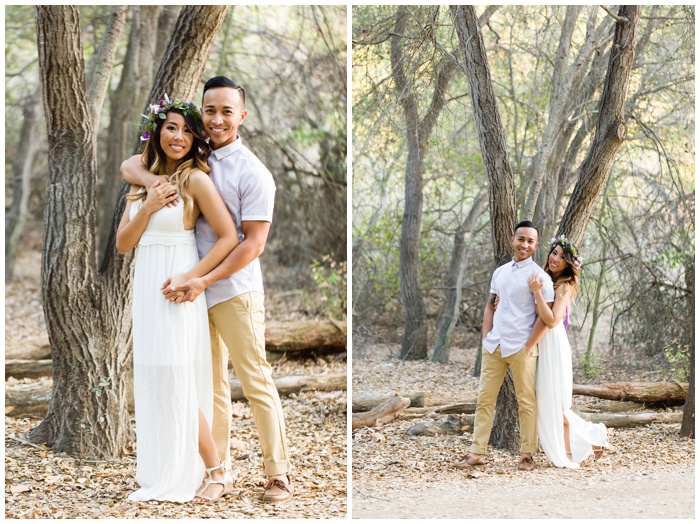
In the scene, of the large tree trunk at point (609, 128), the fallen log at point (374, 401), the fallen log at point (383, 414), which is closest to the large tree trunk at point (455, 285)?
the fallen log at point (374, 401)

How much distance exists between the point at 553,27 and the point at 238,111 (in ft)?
13.2

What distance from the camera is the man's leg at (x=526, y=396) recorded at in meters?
4.07

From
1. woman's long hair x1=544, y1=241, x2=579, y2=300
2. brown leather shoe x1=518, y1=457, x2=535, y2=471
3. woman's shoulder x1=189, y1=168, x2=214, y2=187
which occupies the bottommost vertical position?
brown leather shoe x1=518, y1=457, x2=535, y2=471

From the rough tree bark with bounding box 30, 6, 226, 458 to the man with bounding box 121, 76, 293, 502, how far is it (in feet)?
2.43

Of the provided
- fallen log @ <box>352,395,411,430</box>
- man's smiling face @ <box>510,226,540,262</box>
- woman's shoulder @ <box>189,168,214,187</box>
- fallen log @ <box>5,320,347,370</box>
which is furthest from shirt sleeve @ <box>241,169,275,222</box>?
fallen log @ <box>5,320,347,370</box>

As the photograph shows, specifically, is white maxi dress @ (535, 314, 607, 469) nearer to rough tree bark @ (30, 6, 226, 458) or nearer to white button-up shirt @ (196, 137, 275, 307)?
white button-up shirt @ (196, 137, 275, 307)

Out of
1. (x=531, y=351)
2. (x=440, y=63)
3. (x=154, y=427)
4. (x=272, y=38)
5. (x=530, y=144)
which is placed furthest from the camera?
(x=272, y=38)

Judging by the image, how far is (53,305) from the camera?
12.3 feet

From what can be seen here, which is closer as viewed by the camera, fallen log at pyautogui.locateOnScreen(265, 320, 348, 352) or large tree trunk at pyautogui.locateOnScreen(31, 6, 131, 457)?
large tree trunk at pyautogui.locateOnScreen(31, 6, 131, 457)

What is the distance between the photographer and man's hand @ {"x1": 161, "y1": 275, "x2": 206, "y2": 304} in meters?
2.99

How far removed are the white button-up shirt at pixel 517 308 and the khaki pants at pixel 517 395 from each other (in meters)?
A: 0.06

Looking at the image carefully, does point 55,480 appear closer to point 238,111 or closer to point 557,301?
point 238,111

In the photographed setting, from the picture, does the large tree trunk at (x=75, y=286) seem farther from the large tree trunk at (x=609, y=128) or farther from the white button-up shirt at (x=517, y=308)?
the large tree trunk at (x=609, y=128)

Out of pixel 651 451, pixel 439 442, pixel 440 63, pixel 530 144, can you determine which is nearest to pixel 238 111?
pixel 440 63
